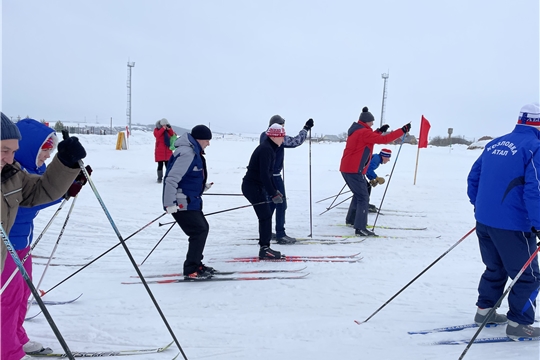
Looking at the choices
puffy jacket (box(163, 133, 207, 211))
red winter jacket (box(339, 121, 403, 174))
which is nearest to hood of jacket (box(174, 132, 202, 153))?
puffy jacket (box(163, 133, 207, 211))

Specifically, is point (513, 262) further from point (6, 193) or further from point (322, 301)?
point (6, 193)

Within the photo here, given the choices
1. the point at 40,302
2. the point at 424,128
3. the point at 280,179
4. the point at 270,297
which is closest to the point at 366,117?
the point at 280,179

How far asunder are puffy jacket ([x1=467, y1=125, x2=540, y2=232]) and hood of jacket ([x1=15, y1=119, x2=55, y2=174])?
3.19m

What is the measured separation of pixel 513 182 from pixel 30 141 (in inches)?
132

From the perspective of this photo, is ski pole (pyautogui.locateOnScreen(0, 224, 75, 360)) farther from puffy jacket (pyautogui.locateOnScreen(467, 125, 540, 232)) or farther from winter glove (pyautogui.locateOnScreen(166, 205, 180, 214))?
puffy jacket (pyautogui.locateOnScreen(467, 125, 540, 232))

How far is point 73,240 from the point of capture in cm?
548

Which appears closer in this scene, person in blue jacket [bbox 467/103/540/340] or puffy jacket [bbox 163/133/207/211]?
person in blue jacket [bbox 467/103/540/340]

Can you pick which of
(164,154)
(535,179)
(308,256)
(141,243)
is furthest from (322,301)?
(164,154)

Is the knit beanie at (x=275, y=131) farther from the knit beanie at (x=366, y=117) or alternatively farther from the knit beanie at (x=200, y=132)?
the knit beanie at (x=366, y=117)

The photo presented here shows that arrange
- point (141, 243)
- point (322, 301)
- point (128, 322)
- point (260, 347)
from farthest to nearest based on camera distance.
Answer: point (141, 243)
point (322, 301)
point (128, 322)
point (260, 347)

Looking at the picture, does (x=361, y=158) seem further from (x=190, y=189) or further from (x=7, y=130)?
(x=7, y=130)

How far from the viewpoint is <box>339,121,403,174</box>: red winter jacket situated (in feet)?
19.0

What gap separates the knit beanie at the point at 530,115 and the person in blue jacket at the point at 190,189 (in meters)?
2.79

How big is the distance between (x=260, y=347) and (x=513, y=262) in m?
1.97
